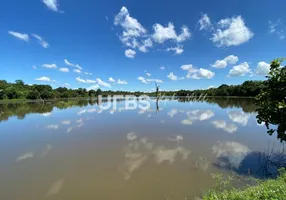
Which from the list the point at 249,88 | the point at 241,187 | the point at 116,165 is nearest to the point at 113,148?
the point at 116,165

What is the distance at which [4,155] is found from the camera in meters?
6.88

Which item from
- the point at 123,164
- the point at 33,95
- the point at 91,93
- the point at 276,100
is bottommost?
the point at 123,164

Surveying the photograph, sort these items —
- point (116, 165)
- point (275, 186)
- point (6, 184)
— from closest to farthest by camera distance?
point (275, 186) → point (6, 184) → point (116, 165)

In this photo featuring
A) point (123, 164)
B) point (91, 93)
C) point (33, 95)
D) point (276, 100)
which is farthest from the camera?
point (91, 93)

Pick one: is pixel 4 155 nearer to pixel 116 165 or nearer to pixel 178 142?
pixel 116 165

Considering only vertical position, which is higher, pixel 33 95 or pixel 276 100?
pixel 33 95

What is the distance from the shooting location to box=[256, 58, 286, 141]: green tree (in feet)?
16.8

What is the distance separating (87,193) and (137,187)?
1195 millimetres

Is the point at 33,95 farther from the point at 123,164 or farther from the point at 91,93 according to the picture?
the point at 123,164

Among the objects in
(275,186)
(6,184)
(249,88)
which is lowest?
(6,184)

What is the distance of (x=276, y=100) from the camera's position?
5.38 metres

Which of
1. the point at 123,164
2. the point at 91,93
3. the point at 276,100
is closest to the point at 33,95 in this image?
the point at 91,93

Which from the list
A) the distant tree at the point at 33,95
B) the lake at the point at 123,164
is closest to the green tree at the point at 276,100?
the lake at the point at 123,164

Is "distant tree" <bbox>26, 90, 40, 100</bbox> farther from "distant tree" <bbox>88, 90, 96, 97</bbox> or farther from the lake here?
the lake
